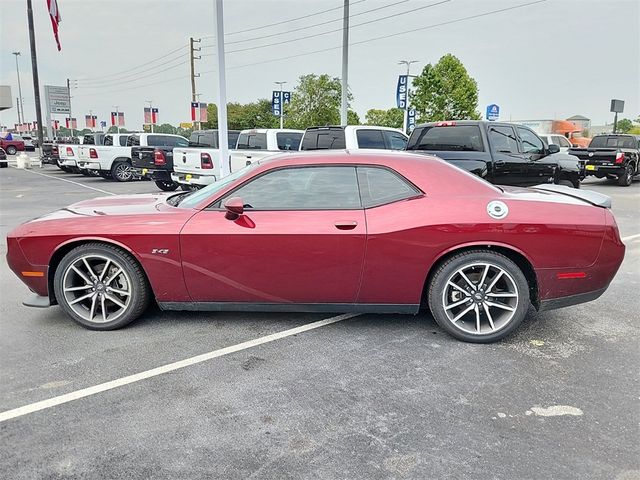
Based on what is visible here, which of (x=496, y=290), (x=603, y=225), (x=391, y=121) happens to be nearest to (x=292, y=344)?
(x=496, y=290)

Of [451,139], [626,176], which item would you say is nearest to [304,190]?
[451,139]

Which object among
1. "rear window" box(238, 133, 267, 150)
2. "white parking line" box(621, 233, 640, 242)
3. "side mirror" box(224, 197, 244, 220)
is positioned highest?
"rear window" box(238, 133, 267, 150)

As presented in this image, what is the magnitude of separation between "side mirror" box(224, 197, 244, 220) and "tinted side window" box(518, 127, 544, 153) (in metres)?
7.65

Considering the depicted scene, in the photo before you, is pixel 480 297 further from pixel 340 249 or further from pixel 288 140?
pixel 288 140

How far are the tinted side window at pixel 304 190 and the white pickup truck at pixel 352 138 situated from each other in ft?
21.1

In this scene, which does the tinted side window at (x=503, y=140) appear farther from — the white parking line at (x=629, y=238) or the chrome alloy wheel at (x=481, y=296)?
the chrome alloy wheel at (x=481, y=296)

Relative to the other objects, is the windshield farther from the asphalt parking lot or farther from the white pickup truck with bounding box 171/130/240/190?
the white pickup truck with bounding box 171/130/240/190

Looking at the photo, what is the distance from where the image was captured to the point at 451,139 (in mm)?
9383

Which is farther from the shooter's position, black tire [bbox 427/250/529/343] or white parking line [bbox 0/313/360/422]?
black tire [bbox 427/250/529/343]

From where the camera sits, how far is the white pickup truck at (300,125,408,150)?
34.0ft

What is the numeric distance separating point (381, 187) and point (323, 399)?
1744 mm

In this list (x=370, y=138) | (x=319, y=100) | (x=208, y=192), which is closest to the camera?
(x=208, y=192)

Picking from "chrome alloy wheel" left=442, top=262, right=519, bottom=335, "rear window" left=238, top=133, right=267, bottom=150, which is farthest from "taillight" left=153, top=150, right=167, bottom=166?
"chrome alloy wheel" left=442, top=262, right=519, bottom=335

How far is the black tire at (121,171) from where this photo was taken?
18656 millimetres
